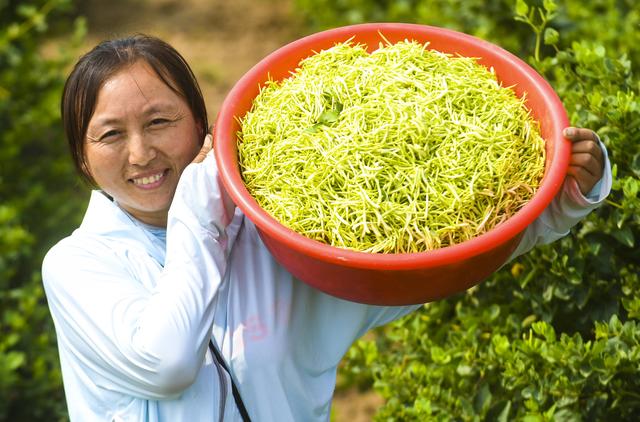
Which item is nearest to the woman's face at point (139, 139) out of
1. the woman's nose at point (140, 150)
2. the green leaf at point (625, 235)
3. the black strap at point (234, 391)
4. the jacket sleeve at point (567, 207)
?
the woman's nose at point (140, 150)

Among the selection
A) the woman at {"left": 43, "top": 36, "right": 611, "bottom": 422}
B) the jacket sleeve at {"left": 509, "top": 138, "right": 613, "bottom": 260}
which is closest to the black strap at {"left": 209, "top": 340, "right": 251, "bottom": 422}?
the woman at {"left": 43, "top": 36, "right": 611, "bottom": 422}

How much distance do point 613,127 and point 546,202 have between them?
0.84 metres

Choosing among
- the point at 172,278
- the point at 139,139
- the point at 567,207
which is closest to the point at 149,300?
the point at 172,278

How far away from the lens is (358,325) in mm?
2391

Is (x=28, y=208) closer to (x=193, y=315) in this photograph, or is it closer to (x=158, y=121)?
(x=158, y=121)

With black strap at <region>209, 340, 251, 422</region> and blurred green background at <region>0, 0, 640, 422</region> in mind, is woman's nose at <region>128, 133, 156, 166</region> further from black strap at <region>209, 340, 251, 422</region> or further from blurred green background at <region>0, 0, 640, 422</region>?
blurred green background at <region>0, 0, 640, 422</region>

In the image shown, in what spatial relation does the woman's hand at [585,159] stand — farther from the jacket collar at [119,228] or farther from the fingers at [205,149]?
the jacket collar at [119,228]

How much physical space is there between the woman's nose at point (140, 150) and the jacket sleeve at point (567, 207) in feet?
3.25

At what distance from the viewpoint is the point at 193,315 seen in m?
1.97

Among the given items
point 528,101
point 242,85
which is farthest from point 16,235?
point 528,101

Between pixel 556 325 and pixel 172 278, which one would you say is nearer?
pixel 172 278

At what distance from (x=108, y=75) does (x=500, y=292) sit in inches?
58.5

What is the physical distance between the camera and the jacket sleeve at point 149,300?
1948mm

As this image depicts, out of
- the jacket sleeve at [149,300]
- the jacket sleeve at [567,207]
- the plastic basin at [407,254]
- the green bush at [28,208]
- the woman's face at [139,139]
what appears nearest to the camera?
the plastic basin at [407,254]
